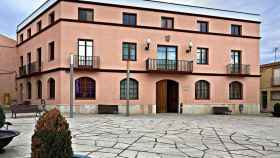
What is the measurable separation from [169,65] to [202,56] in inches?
127

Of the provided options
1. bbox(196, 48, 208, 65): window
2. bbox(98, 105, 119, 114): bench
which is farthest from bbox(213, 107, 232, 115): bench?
bbox(98, 105, 119, 114): bench

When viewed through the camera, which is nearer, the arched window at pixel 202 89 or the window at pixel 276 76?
the arched window at pixel 202 89

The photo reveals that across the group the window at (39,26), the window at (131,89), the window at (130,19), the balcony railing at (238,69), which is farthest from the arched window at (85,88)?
the balcony railing at (238,69)

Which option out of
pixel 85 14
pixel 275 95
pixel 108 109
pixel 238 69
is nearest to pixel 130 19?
pixel 85 14

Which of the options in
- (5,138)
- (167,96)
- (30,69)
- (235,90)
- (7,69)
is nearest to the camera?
(5,138)

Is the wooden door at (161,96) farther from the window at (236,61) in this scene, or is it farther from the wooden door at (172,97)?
the window at (236,61)

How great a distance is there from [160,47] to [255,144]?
1446 cm

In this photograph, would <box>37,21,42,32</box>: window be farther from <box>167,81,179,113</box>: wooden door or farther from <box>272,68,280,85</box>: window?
Answer: <box>272,68,280,85</box>: window

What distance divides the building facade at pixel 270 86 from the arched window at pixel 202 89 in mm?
12375

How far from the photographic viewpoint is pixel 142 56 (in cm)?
2214

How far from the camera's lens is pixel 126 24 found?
2178 cm

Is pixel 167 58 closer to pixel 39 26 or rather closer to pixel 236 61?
pixel 236 61

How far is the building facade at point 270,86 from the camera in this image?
108 feet

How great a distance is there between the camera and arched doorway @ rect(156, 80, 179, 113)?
23594mm
